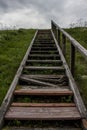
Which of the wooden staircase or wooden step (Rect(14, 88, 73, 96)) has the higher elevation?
wooden step (Rect(14, 88, 73, 96))

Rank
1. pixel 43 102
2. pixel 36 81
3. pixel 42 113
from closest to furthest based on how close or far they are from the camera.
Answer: pixel 42 113
pixel 43 102
pixel 36 81

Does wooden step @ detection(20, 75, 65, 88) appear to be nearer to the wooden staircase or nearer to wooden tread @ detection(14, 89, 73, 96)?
the wooden staircase

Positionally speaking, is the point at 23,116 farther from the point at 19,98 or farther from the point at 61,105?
the point at 19,98

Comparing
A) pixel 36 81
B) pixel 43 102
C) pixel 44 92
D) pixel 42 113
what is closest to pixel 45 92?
pixel 44 92

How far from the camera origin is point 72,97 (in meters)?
5.51

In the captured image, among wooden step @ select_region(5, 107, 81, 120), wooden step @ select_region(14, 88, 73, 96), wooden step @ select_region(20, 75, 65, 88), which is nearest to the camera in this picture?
wooden step @ select_region(5, 107, 81, 120)

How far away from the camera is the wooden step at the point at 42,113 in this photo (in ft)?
14.6

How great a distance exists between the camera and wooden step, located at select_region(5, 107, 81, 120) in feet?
14.6

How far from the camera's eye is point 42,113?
4629 millimetres

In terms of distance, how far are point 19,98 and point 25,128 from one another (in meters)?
1.33

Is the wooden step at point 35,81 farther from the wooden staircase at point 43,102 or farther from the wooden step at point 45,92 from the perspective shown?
the wooden step at point 45,92

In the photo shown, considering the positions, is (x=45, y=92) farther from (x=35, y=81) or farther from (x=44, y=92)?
(x=35, y=81)

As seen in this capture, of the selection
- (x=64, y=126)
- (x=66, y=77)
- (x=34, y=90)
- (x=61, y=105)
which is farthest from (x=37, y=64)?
(x=64, y=126)

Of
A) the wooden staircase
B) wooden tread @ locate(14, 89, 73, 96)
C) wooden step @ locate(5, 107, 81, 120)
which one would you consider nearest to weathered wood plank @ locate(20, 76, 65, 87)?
the wooden staircase
